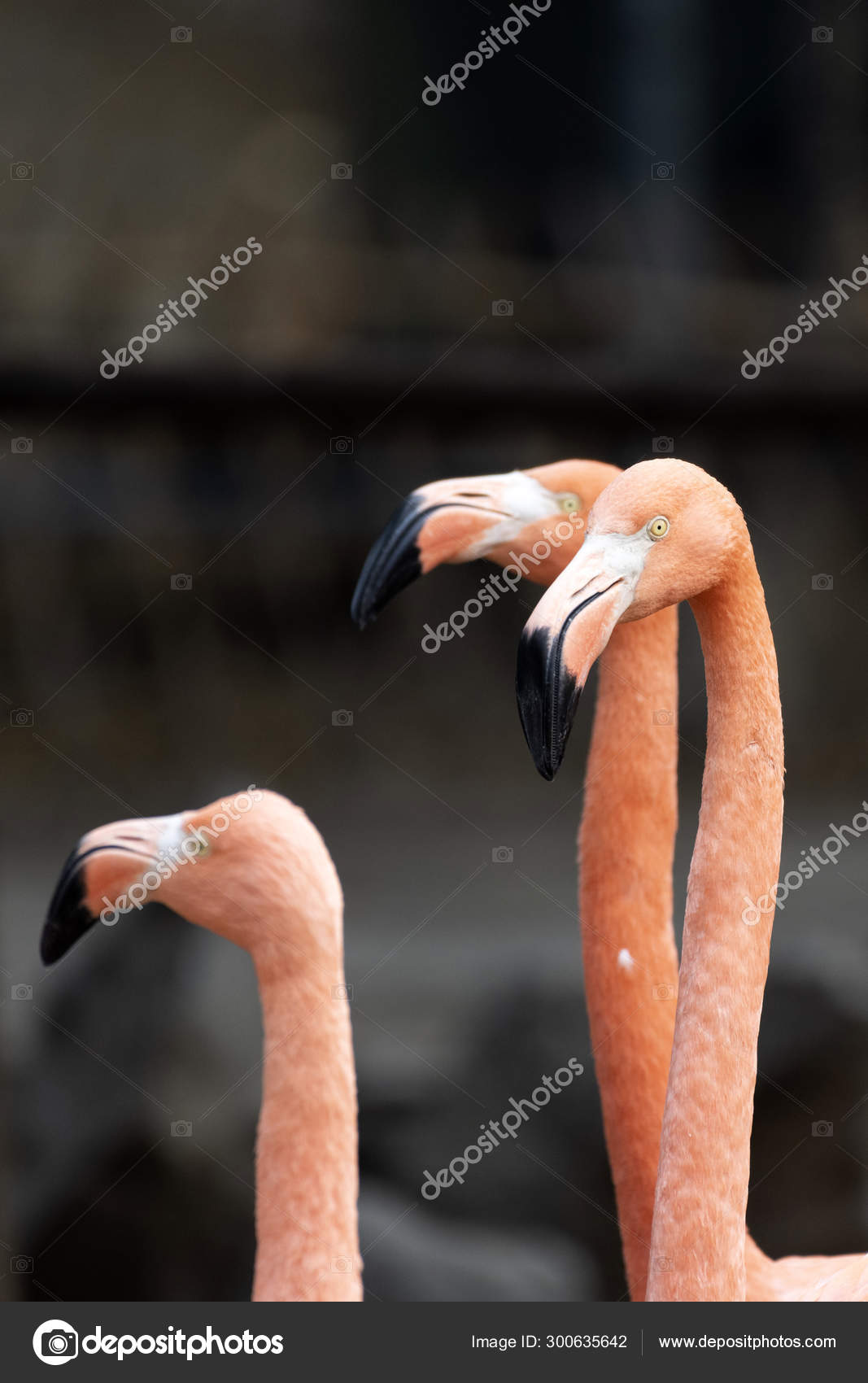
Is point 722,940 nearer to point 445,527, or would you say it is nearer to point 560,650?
point 560,650

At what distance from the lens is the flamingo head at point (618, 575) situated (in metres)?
1.32

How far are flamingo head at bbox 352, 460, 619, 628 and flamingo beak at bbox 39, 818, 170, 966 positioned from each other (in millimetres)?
446

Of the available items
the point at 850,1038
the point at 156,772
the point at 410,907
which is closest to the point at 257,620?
the point at 156,772

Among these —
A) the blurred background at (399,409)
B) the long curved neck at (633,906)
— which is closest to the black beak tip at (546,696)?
the long curved neck at (633,906)

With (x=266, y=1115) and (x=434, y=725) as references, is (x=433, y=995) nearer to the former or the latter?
(x=434, y=725)

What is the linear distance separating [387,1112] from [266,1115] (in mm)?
1928

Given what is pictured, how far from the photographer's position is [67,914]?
6.14ft

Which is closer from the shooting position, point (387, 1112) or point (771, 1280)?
point (771, 1280)

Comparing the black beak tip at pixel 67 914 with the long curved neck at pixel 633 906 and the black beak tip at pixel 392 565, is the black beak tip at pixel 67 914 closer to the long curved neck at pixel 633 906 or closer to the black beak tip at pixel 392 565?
the black beak tip at pixel 392 565

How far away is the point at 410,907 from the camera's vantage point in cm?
423

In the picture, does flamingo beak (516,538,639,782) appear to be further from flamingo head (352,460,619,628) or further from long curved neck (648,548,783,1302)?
flamingo head (352,460,619,628)

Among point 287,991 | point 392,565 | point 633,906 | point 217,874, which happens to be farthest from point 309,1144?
point 392,565
